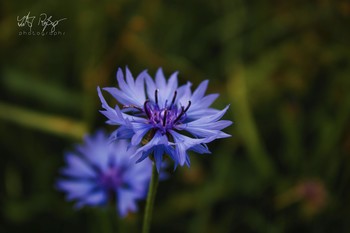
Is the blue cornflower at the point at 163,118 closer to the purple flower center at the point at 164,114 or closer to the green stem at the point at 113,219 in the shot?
the purple flower center at the point at 164,114

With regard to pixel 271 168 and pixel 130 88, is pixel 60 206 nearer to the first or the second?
pixel 271 168

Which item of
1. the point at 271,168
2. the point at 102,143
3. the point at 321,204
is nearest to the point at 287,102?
the point at 271,168

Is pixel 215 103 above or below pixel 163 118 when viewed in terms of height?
above

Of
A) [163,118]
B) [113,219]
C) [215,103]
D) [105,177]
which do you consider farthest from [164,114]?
[215,103]

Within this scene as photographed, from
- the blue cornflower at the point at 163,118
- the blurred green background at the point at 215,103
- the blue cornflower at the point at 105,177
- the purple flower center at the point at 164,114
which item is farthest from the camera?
the blurred green background at the point at 215,103

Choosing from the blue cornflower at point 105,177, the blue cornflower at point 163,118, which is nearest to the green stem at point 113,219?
the blue cornflower at point 105,177

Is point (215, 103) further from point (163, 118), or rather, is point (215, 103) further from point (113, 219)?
point (163, 118)

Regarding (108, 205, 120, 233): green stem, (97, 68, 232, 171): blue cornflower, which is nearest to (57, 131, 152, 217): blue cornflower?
(108, 205, 120, 233): green stem
